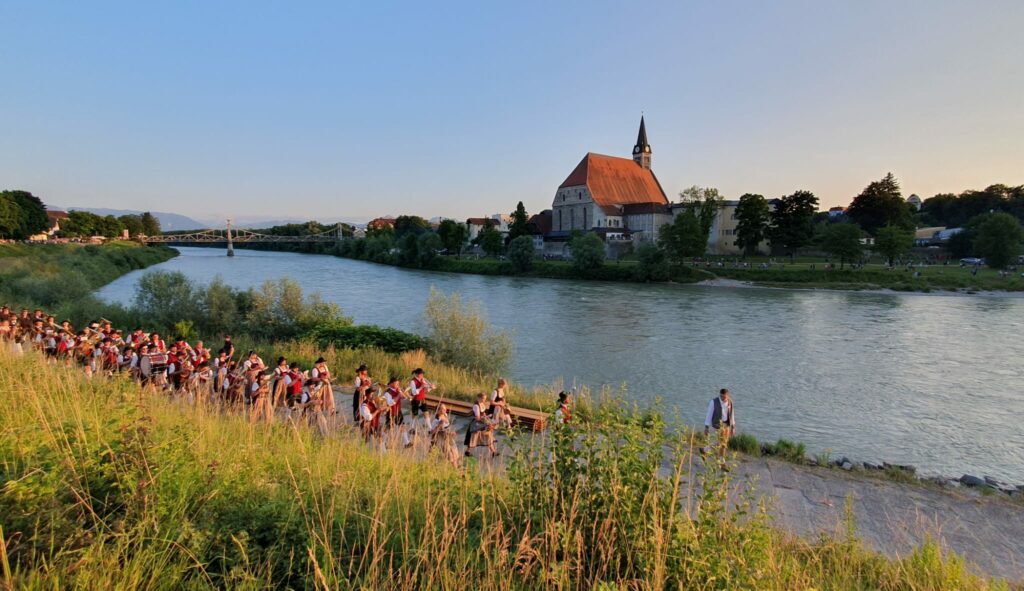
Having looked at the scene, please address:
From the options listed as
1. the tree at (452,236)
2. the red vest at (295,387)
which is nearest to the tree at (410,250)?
the tree at (452,236)

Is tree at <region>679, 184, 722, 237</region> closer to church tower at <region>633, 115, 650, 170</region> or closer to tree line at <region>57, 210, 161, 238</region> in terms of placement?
church tower at <region>633, 115, 650, 170</region>

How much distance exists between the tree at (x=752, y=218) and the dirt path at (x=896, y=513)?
228 ft

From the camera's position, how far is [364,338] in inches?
675

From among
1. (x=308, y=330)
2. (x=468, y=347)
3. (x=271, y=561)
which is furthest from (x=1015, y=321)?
(x=271, y=561)

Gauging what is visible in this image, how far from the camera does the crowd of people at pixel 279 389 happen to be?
7414 mm

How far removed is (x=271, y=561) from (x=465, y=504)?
3.86 feet

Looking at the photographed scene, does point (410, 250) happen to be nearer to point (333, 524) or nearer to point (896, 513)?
point (896, 513)

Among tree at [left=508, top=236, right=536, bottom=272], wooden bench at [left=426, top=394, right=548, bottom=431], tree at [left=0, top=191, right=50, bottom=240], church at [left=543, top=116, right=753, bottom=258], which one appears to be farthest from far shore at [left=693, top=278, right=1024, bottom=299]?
tree at [left=0, top=191, right=50, bottom=240]

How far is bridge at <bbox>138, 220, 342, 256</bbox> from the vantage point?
5030 inches

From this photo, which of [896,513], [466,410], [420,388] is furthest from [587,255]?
[896,513]

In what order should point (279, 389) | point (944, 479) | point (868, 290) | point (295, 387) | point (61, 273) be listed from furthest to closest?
point (868, 290) < point (61, 273) < point (944, 479) < point (295, 387) < point (279, 389)

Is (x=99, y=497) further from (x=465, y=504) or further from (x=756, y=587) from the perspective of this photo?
(x=756, y=587)

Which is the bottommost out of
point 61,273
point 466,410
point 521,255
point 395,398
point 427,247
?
point 466,410

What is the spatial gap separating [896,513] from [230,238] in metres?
148
